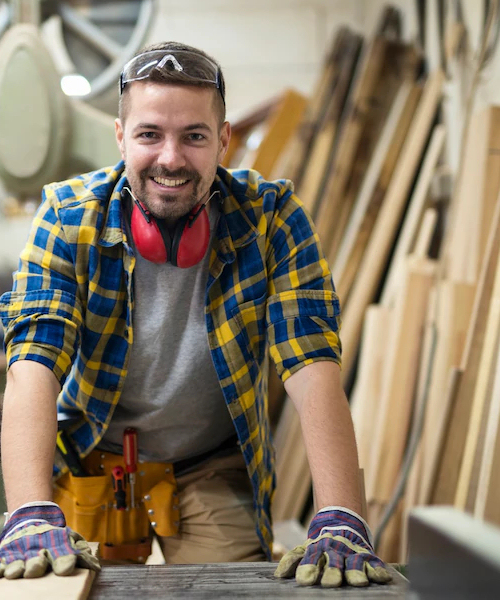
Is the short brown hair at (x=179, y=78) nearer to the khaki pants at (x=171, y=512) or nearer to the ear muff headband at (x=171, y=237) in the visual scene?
the ear muff headband at (x=171, y=237)

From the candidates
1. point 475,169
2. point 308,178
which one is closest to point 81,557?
point 475,169

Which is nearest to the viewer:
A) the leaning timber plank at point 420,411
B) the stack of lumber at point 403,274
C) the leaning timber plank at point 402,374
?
the stack of lumber at point 403,274

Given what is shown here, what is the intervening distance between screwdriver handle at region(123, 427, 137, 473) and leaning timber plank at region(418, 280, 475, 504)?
3.28 ft

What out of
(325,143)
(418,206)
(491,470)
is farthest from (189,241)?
(325,143)

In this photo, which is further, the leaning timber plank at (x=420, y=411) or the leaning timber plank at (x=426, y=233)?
the leaning timber plank at (x=426, y=233)

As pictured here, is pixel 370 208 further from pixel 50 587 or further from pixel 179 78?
pixel 50 587

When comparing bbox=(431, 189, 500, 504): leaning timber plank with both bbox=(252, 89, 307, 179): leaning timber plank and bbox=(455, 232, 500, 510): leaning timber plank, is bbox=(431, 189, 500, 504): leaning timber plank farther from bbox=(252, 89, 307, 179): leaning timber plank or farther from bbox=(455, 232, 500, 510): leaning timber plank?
bbox=(252, 89, 307, 179): leaning timber plank

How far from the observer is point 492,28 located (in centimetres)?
255

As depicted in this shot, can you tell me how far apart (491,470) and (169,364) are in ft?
2.90

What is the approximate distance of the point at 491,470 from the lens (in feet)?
6.20

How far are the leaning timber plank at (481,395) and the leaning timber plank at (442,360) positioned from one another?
14 centimetres

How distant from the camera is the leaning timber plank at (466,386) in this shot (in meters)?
2.12

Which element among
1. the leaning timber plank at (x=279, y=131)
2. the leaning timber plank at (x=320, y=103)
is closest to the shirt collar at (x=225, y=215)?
the leaning timber plank at (x=320, y=103)

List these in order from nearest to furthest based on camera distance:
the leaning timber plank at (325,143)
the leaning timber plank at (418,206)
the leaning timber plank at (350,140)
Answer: the leaning timber plank at (418,206)
the leaning timber plank at (350,140)
the leaning timber plank at (325,143)
